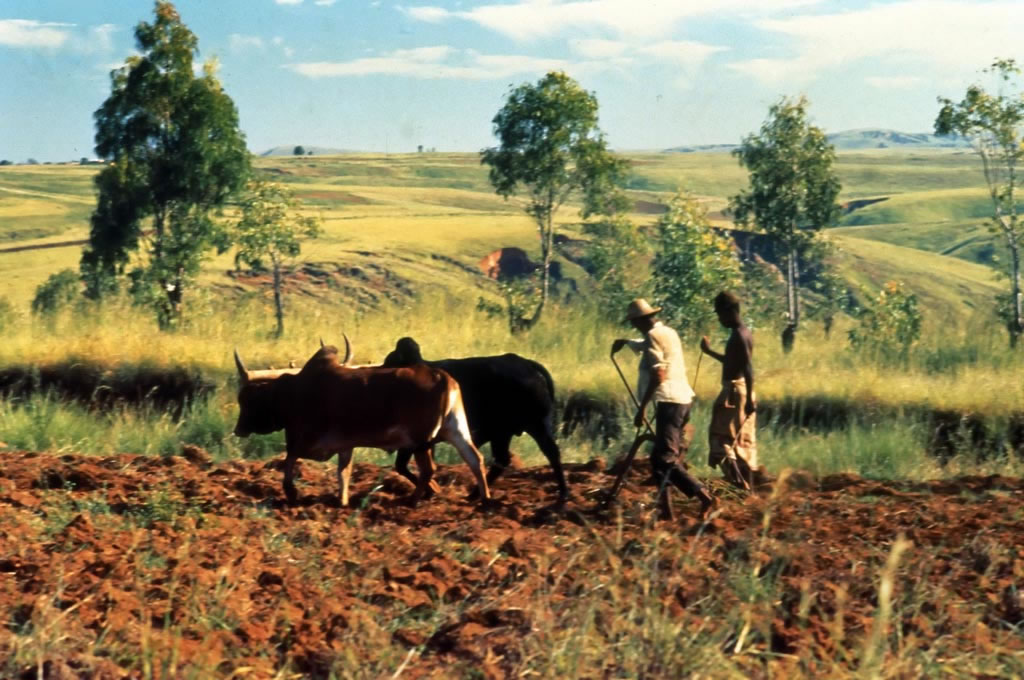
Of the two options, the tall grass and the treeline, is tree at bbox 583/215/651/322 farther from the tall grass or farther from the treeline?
the tall grass

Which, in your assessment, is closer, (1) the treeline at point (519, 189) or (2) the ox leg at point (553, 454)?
(2) the ox leg at point (553, 454)

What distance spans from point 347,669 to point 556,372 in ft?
32.3

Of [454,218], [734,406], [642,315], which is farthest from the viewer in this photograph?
[454,218]

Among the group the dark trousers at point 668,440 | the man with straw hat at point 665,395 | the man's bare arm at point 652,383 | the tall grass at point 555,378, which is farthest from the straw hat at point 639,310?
the tall grass at point 555,378

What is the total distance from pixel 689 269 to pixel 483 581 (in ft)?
73.1

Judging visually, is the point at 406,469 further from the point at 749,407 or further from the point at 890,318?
the point at 890,318

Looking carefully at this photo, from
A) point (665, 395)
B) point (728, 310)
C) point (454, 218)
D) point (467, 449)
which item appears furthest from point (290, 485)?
point (454, 218)

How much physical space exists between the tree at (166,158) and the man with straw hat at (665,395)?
1310 centimetres

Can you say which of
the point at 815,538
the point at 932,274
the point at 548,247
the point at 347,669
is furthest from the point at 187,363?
the point at 932,274

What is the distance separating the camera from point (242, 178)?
22.1 meters

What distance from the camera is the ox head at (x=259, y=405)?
8875 mm

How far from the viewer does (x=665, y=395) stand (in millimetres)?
8227

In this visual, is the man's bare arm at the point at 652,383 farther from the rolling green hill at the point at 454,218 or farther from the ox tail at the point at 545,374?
the rolling green hill at the point at 454,218

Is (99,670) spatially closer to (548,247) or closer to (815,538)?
(815,538)
